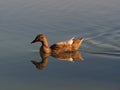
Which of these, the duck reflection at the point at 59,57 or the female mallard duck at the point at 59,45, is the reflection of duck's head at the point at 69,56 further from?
the female mallard duck at the point at 59,45

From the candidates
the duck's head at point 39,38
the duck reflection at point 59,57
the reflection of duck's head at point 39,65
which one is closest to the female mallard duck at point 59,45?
the duck's head at point 39,38

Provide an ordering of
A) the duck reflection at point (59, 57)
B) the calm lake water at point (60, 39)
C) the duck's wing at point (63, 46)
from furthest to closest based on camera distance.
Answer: the duck's wing at point (63, 46)
the duck reflection at point (59, 57)
the calm lake water at point (60, 39)

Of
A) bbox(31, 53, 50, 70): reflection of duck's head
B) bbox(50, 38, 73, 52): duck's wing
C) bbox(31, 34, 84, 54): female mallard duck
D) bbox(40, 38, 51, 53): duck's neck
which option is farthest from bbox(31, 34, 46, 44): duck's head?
bbox(31, 53, 50, 70): reflection of duck's head

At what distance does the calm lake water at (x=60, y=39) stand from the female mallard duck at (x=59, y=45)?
1.06 ft

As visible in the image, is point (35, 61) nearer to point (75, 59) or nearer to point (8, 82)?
point (75, 59)

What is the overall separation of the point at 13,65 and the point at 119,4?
33.6ft

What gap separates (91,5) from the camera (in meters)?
22.9

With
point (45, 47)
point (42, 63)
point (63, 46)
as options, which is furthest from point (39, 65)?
point (63, 46)

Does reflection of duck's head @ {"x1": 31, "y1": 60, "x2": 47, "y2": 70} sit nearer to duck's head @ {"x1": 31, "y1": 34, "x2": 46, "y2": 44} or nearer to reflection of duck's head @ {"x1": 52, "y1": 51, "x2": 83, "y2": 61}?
reflection of duck's head @ {"x1": 52, "y1": 51, "x2": 83, "y2": 61}

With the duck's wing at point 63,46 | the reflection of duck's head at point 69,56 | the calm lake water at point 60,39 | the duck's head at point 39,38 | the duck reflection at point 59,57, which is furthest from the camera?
the duck's head at point 39,38

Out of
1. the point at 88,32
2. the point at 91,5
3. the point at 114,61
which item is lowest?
the point at 114,61

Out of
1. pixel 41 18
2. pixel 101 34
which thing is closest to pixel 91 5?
pixel 41 18

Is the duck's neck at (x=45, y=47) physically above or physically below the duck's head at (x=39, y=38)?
below

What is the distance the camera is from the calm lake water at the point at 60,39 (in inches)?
500
